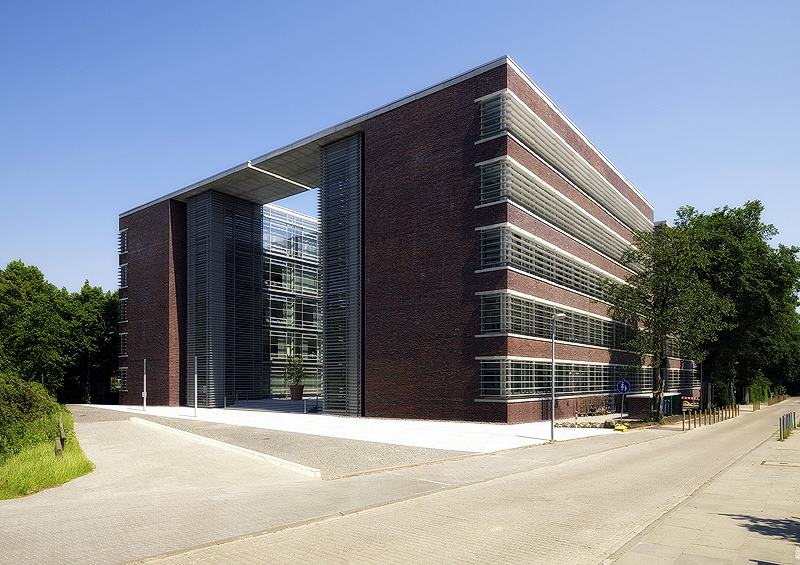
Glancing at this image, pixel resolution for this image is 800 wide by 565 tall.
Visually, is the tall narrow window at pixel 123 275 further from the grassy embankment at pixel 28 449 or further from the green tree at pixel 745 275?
the green tree at pixel 745 275

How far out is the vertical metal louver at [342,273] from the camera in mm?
42219

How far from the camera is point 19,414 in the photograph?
21.5 metres

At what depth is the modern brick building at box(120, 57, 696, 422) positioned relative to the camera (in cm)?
3625

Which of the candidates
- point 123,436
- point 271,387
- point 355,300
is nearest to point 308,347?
point 271,387

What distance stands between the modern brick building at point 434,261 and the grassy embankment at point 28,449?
1995 centimetres

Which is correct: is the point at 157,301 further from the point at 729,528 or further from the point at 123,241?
the point at 729,528

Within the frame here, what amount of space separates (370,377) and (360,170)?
14.4 m

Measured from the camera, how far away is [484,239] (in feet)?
120

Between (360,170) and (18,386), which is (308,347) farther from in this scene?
(18,386)

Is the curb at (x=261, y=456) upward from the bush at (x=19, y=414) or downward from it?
downward

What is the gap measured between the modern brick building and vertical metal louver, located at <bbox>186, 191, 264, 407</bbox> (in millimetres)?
164

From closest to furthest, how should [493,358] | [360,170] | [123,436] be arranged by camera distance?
[123,436], [493,358], [360,170]

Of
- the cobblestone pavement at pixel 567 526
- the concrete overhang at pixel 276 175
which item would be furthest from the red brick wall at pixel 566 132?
the cobblestone pavement at pixel 567 526

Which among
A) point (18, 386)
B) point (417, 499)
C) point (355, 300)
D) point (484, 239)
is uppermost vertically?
point (484, 239)
